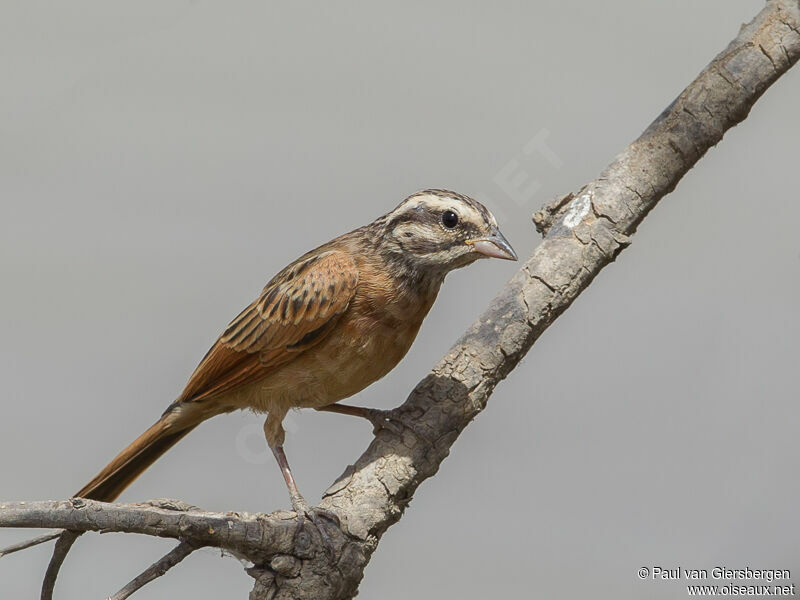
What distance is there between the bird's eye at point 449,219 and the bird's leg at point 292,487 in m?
1.65

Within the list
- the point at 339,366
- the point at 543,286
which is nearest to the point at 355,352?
the point at 339,366

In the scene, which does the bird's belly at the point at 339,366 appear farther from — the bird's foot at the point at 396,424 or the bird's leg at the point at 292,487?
the bird's foot at the point at 396,424

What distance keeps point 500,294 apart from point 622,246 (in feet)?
2.67

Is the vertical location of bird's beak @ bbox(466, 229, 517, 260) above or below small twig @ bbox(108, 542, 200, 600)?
above

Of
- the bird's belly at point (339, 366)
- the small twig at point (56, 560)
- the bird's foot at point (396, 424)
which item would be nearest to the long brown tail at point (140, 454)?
the bird's belly at point (339, 366)

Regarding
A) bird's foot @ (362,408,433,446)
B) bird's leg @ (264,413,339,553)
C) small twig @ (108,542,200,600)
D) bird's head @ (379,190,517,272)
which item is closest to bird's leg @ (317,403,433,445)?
bird's foot @ (362,408,433,446)

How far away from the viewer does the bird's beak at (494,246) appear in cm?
579

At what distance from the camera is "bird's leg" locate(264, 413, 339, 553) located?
16.1 ft

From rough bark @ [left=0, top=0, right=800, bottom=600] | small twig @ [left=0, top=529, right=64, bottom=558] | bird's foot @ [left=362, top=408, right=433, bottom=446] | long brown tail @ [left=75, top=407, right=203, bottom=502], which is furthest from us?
long brown tail @ [left=75, top=407, right=203, bottom=502]

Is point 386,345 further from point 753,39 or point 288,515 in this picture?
point 753,39

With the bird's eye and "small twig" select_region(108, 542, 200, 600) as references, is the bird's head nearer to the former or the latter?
the bird's eye

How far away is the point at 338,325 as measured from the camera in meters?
6.09

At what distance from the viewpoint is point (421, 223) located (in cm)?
609

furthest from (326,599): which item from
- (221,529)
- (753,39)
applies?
(753,39)
